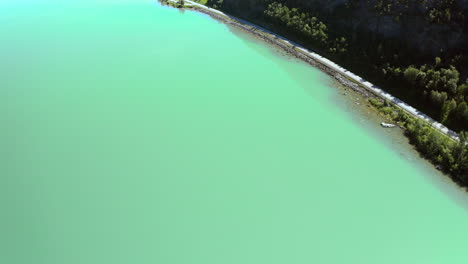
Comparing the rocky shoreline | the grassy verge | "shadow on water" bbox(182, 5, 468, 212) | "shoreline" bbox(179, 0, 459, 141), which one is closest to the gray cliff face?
"shoreline" bbox(179, 0, 459, 141)

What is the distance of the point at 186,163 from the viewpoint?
21.1 meters

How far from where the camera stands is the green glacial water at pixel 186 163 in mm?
16375

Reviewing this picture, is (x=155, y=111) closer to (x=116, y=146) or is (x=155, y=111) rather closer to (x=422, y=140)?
(x=116, y=146)

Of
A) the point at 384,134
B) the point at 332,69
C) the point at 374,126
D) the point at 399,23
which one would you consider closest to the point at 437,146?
the point at 384,134

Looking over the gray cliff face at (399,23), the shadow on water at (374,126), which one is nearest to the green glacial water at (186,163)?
the shadow on water at (374,126)

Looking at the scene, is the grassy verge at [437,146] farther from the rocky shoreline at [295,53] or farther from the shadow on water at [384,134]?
the rocky shoreline at [295,53]

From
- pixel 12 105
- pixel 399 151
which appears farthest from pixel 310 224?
pixel 12 105

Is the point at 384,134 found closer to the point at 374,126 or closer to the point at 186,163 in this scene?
the point at 374,126

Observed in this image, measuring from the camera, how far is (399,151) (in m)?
21.4

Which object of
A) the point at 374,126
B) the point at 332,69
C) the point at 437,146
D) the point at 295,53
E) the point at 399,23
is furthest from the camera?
the point at 295,53

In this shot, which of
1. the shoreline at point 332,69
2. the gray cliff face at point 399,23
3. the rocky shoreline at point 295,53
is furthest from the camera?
the rocky shoreline at point 295,53

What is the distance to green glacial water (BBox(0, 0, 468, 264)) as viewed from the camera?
53.7ft

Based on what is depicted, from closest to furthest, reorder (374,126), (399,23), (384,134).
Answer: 1. (384,134)
2. (374,126)
3. (399,23)

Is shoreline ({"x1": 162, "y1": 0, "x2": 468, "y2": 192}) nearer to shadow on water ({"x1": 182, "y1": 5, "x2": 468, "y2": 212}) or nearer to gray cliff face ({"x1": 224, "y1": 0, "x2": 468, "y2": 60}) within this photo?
shadow on water ({"x1": 182, "y1": 5, "x2": 468, "y2": 212})
